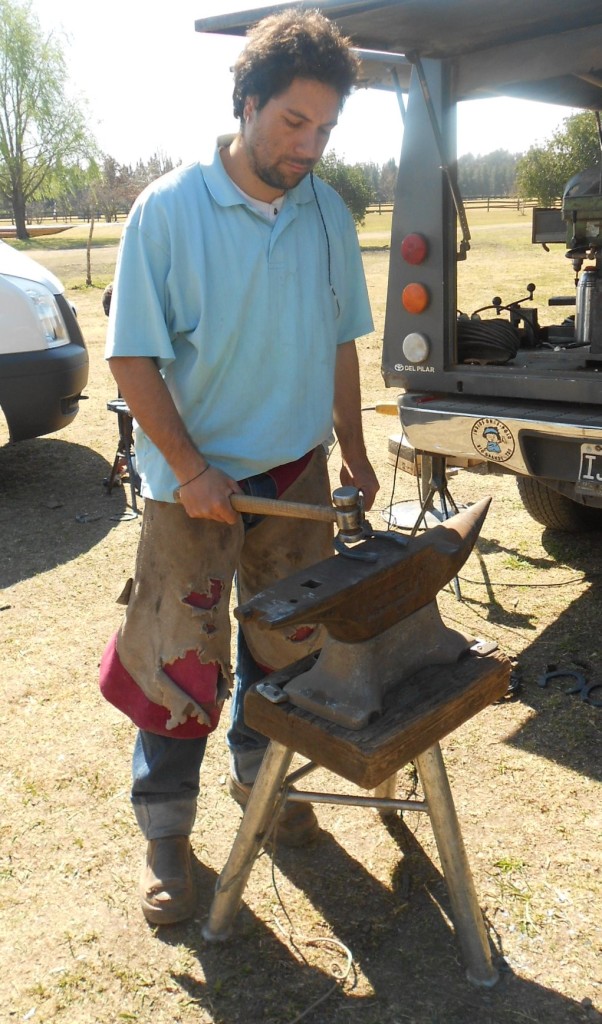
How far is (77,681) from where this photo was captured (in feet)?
11.6

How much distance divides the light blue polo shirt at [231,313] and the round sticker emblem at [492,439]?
3.72ft

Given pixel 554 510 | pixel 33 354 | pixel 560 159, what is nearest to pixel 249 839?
pixel 554 510

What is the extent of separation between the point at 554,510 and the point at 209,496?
116 inches

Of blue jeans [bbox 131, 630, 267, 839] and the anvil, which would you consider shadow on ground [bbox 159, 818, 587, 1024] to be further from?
the anvil

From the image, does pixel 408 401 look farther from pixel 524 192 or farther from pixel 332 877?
pixel 524 192

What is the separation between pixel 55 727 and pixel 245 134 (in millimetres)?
2133

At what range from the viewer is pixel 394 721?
1.87 m

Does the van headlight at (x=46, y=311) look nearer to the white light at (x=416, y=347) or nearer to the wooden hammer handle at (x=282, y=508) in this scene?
the white light at (x=416, y=347)

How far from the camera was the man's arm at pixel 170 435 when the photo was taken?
2.04 meters

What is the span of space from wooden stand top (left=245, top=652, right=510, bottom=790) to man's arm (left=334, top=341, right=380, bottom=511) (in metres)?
0.67

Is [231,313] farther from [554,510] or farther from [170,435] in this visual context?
[554,510]

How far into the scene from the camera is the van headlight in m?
5.37

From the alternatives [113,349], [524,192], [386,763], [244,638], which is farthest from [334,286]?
[524,192]

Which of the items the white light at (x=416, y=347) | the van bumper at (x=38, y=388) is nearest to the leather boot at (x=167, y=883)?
the white light at (x=416, y=347)
